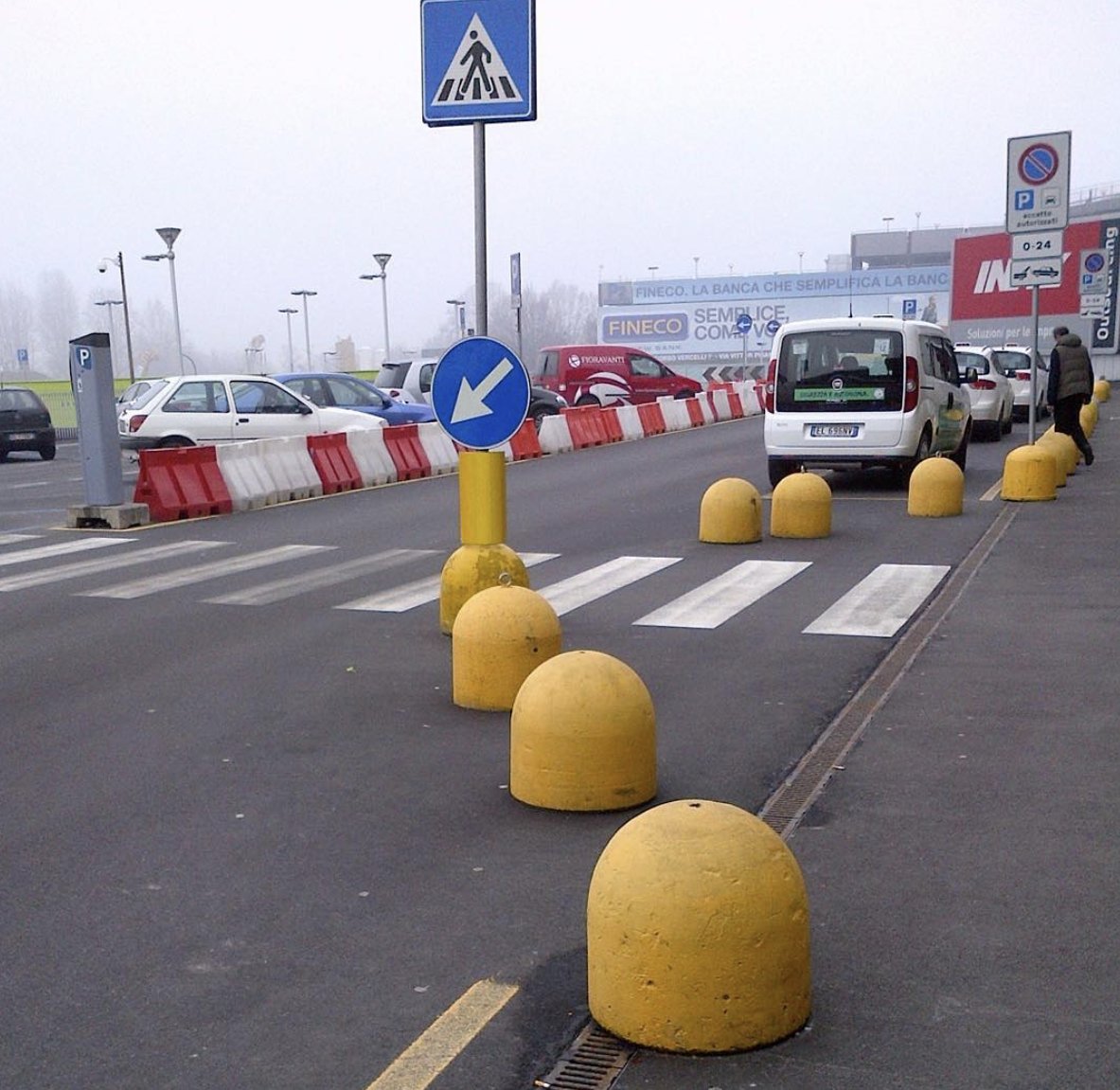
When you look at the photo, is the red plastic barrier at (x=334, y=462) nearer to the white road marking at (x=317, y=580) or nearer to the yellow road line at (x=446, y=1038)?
the white road marking at (x=317, y=580)

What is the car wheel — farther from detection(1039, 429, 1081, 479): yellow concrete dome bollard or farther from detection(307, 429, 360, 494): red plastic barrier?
detection(307, 429, 360, 494): red plastic barrier

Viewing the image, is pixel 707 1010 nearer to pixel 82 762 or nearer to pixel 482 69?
pixel 82 762

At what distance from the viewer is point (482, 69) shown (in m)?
8.82

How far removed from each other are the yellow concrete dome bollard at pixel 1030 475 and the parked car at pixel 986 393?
27.4 ft

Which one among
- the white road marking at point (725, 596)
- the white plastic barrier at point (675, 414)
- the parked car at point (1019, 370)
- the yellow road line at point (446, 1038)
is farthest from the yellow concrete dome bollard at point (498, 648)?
the white plastic barrier at point (675, 414)

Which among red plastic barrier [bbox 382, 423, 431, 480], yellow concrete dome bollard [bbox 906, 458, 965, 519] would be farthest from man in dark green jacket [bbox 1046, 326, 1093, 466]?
red plastic barrier [bbox 382, 423, 431, 480]

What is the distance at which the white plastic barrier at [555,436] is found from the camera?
1027 inches

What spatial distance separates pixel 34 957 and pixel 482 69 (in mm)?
6251

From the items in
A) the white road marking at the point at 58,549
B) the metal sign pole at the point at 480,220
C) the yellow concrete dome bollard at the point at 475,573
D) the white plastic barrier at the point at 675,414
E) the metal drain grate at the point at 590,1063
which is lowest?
the white plastic barrier at the point at 675,414

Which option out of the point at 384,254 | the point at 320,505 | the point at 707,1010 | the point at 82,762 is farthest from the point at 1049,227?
the point at 384,254

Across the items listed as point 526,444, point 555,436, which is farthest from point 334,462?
point 555,436

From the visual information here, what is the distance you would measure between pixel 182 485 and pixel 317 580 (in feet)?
17.5

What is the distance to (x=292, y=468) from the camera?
60.5ft

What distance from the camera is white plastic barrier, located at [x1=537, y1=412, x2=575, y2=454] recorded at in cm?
2607
